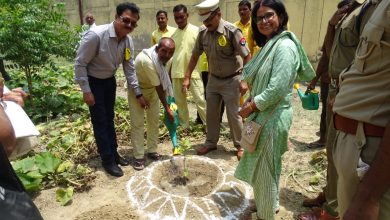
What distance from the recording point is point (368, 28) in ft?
4.19

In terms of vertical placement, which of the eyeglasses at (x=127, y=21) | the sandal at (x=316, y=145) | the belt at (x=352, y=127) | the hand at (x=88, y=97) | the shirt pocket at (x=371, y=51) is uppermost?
the eyeglasses at (x=127, y=21)

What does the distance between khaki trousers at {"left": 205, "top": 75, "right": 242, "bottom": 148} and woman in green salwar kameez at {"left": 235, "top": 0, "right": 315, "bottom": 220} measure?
1.49 m

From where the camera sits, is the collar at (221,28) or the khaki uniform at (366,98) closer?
the khaki uniform at (366,98)

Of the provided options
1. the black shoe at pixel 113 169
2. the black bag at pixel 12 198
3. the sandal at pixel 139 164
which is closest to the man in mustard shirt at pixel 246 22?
the sandal at pixel 139 164

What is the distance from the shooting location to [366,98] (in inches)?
50.6

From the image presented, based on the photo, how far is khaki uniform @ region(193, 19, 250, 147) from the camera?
4.05m

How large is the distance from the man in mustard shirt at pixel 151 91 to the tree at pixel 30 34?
2706 millimetres

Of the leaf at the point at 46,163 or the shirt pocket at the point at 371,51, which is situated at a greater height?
the shirt pocket at the point at 371,51

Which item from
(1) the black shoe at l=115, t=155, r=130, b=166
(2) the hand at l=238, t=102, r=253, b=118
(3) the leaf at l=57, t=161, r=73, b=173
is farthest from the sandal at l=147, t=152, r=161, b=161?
(2) the hand at l=238, t=102, r=253, b=118

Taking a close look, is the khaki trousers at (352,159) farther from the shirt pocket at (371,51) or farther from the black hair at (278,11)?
the black hair at (278,11)

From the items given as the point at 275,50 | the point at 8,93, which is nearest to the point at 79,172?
the point at 8,93

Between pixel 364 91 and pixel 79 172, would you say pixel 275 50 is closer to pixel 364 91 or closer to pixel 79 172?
pixel 364 91

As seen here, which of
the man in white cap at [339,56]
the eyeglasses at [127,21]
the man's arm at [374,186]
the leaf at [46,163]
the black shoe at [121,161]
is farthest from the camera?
the black shoe at [121,161]

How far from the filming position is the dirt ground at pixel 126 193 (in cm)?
316
